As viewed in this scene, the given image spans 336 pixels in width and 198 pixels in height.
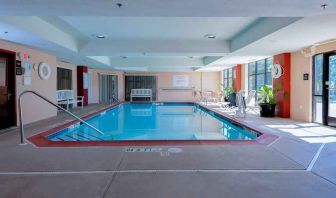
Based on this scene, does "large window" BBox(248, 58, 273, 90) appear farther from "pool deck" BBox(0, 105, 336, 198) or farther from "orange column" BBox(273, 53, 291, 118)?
"pool deck" BBox(0, 105, 336, 198)

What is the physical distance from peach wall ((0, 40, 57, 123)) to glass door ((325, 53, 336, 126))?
302 inches

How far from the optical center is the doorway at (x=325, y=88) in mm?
6168

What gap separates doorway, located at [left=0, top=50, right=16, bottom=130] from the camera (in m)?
5.82

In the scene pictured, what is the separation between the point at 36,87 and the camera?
7227 millimetres

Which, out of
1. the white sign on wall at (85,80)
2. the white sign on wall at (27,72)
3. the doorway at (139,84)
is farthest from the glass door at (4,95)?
the doorway at (139,84)

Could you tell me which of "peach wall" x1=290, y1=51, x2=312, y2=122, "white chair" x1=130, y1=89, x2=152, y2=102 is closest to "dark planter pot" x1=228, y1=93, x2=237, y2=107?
"peach wall" x1=290, y1=51, x2=312, y2=122

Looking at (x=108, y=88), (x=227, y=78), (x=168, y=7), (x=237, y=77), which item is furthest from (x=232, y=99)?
(x=168, y=7)

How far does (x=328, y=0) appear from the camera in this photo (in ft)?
10.5

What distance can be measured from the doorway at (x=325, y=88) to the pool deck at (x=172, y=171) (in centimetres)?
265

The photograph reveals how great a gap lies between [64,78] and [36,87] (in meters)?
4.11

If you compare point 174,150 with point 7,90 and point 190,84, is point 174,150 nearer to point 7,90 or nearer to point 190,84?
point 7,90

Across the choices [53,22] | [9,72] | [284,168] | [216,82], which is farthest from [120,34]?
[216,82]

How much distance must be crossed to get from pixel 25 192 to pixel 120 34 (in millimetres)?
5405

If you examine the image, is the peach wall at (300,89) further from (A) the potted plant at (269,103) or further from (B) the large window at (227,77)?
(B) the large window at (227,77)
